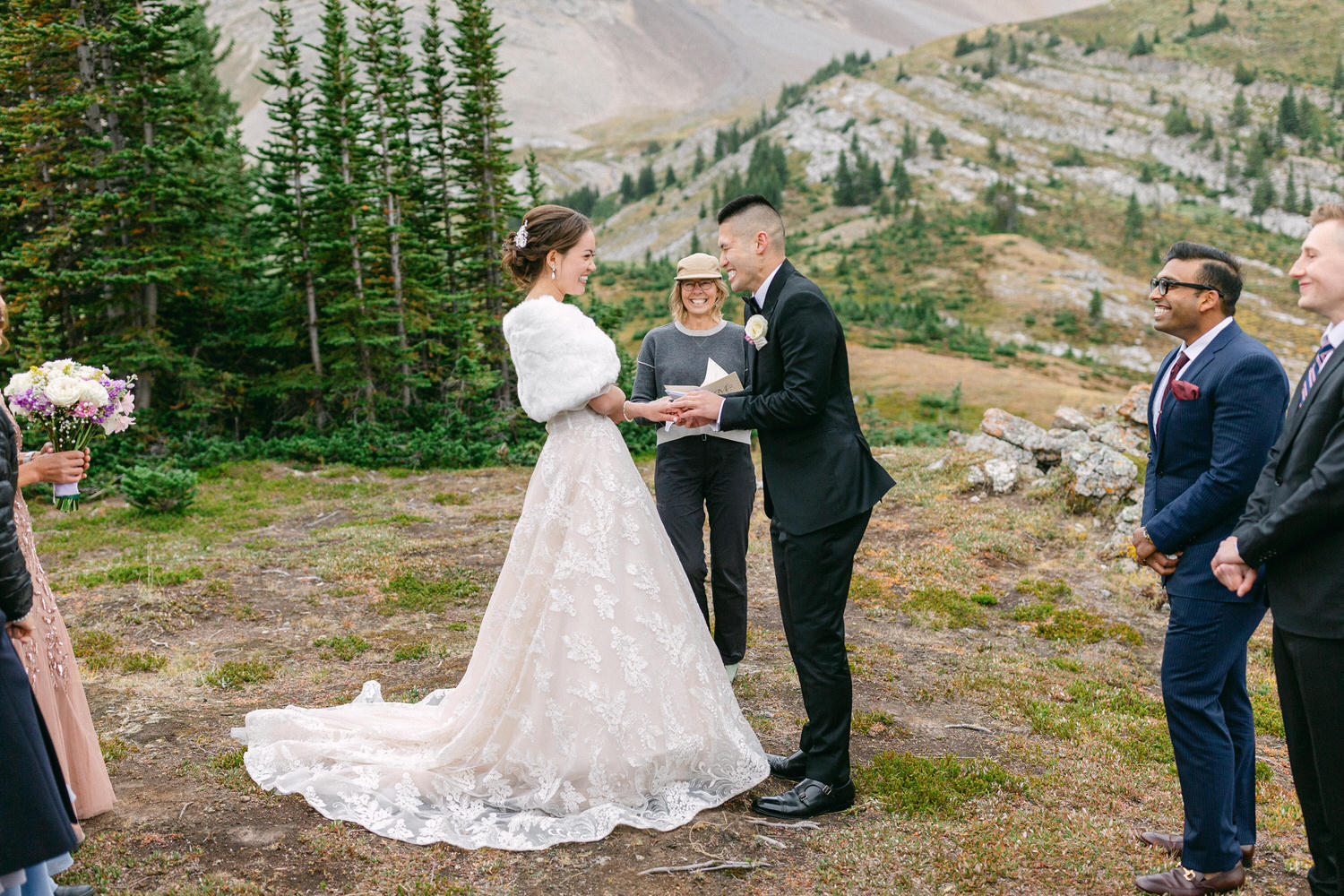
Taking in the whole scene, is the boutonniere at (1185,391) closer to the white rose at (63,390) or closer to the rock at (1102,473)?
the white rose at (63,390)

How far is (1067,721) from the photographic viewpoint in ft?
20.8

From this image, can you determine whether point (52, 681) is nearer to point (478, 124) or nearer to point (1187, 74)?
point (478, 124)

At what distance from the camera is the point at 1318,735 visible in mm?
3209

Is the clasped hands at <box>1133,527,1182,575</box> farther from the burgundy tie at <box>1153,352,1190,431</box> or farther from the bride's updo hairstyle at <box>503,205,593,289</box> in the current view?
the bride's updo hairstyle at <box>503,205,593,289</box>

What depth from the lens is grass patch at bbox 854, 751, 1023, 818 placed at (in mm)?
4984

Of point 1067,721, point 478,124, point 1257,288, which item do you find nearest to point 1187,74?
point 1257,288

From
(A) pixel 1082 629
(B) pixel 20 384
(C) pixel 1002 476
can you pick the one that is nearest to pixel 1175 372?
(A) pixel 1082 629

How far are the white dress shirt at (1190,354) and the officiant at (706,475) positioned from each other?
2886 millimetres

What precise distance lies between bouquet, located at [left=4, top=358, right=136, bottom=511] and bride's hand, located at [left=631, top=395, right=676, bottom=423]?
2.81 meters

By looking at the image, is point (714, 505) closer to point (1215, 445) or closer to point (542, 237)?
point (542, 237)

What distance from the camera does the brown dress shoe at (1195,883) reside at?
4070mm

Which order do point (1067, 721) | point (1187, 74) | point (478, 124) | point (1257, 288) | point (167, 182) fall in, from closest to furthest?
point (1067, 721) < point (167, 182) < point (478, 124) < point (1257, 288) < point (1187, 74)

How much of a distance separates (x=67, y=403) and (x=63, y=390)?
0.07 meters

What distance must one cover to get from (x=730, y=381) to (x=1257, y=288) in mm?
99324
